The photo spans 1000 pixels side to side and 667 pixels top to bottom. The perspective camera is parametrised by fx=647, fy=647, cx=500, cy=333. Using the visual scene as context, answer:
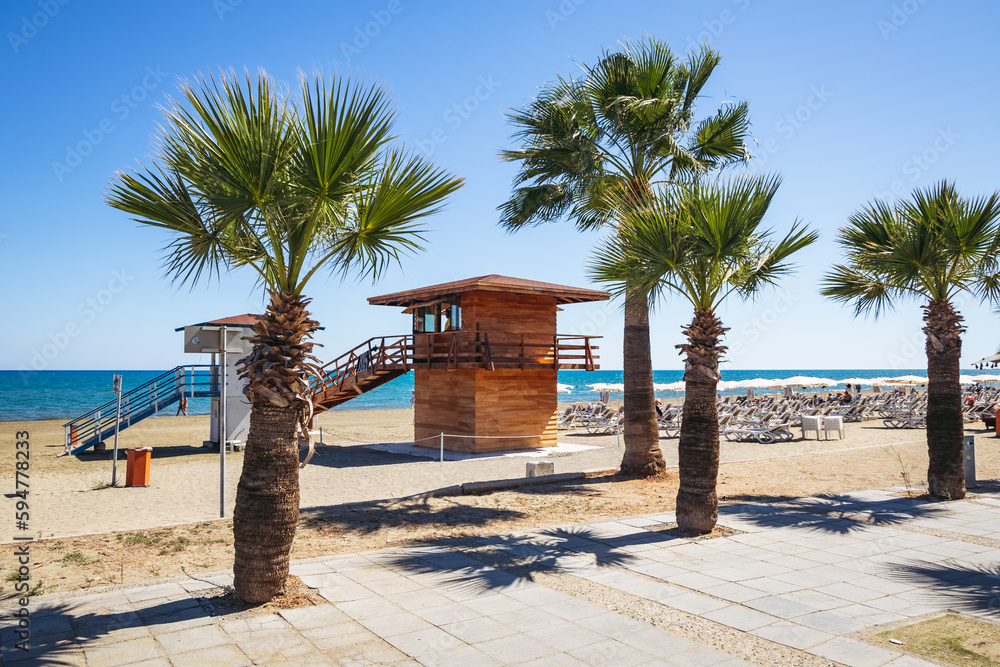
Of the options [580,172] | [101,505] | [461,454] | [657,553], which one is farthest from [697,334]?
[461,454]

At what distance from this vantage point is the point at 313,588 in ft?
19.4

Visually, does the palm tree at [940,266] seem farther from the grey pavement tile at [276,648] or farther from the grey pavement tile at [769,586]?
the grey pavement tile at [276,648]

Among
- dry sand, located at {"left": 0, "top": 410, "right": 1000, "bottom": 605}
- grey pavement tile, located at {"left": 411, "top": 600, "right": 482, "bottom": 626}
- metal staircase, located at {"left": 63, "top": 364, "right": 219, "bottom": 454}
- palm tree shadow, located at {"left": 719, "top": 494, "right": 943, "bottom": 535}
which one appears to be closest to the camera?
grey pavement tile, located at {"left": 411, "top": 600, "right": 482, "bottom": 626}

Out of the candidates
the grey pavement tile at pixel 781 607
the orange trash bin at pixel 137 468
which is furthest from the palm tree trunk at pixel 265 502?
the orange trash bin at pixel 137 468

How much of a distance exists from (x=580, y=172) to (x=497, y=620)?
9944 millimetres

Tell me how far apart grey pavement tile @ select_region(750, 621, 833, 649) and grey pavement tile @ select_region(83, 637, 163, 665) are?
4.28 meters

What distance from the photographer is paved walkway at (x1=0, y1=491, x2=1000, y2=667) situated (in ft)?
14.6

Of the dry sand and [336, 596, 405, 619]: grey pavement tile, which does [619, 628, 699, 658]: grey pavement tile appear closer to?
[336, 596, 405, 619]: grey pavement tile

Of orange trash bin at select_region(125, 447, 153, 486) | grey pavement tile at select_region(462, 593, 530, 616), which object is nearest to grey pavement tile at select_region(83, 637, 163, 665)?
grey pavement tile at select_region(462, 593, 530, 616)

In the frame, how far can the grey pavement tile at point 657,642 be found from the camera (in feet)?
14.8

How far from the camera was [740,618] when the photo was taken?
5.14m

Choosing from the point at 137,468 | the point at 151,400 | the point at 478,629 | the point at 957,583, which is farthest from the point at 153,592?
the point at 151,400

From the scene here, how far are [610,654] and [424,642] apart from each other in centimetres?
132

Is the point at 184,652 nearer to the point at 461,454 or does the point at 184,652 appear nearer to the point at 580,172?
the point at 580,172
